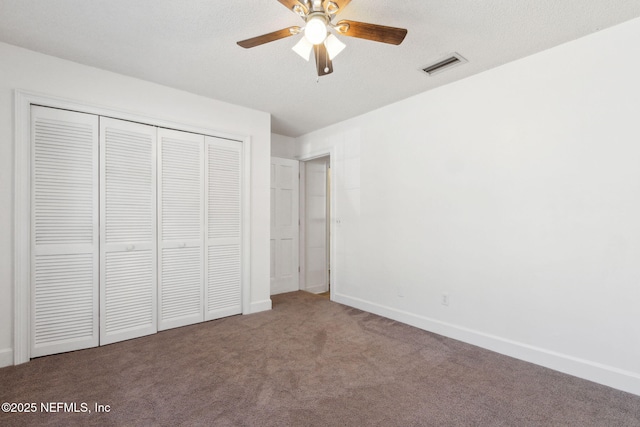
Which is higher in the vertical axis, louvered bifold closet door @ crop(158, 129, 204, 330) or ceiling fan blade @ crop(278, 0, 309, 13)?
ceiling fan blade @ crop(278, 0, 309, 13)

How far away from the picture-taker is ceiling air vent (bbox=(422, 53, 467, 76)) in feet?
8.40

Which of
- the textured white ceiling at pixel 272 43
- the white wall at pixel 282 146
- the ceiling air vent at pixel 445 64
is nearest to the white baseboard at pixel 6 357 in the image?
the textured white ceiling at pixel 272 43

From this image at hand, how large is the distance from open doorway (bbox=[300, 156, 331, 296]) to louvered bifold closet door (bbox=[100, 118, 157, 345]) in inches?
94.1

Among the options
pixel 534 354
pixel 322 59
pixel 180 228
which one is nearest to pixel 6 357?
pixel 180 228

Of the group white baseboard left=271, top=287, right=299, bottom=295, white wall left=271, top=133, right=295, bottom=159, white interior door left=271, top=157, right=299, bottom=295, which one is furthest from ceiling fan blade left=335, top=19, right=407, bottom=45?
white baseboard left=271, top=287, right=299, bottom=295

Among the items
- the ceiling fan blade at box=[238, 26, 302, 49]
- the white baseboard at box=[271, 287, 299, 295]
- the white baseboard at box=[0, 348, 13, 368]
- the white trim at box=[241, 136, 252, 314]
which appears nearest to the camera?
the ceiling fan blade at box=[238, 26, 302, 49]

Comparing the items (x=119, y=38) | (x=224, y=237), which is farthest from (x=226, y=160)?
(x=119, y=38)

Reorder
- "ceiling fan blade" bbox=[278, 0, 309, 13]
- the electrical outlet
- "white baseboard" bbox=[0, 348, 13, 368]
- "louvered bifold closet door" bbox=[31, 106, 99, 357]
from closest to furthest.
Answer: "ceiling fan blade" bbox=[278, 0, 309, 13] → "white baseboard" bbox=[0, 348, 13, 368] → "louvered bifold closet door" bbox=[31, 106, 99, 357] → the electrical outlet

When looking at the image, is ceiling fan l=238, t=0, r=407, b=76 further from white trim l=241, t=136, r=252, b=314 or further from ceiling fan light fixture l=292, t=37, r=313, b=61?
white trim l=241, t=136, r=252, b=314

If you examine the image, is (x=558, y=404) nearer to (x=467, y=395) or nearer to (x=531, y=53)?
(x=467, y=395)

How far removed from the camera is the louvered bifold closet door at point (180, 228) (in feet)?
10.4

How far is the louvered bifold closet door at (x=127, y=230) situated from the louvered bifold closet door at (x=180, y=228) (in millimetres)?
85

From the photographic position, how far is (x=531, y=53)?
2.48 metres

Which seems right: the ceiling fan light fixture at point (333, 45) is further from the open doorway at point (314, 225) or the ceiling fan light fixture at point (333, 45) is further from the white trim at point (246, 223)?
the open doorway at point (314, 225)
